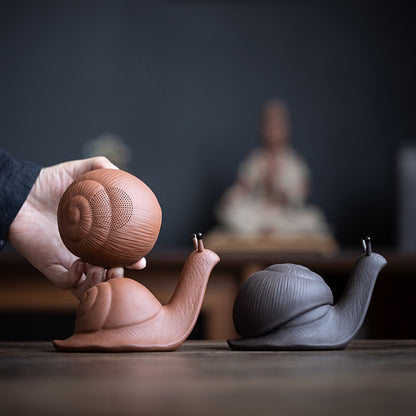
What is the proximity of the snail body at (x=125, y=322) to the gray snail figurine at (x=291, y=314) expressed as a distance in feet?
0.24

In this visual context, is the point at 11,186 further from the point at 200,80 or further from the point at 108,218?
the point at 200,80

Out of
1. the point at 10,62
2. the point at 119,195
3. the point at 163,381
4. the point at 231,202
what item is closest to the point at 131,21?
the point at 10,62

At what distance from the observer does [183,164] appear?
337 cm

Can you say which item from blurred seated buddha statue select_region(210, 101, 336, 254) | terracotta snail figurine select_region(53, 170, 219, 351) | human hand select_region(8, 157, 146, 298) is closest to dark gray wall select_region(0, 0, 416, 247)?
blurred seated buddha statue select_region(210, 101, 336, 254)

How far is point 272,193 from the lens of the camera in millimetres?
2994

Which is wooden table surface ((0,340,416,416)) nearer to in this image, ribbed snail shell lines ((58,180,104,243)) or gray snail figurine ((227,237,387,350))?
gray snail figurine ((227,237,387,350))

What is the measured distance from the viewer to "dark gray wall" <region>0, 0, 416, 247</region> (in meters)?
3.35

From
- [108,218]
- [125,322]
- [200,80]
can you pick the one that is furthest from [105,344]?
[200,80]

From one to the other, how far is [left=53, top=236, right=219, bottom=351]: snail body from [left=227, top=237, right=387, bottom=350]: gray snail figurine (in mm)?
73

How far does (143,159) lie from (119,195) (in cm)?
264

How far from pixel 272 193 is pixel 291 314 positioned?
90.1 inches

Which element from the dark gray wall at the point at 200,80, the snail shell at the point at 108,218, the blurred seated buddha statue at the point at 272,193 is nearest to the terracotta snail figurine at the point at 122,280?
the snail shell at the point at 108,218

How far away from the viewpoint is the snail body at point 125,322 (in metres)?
0.71

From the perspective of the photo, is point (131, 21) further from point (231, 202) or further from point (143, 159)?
point (231, 202)
